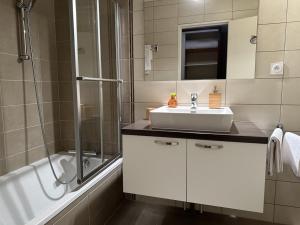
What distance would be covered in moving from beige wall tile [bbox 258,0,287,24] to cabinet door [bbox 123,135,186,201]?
109cm

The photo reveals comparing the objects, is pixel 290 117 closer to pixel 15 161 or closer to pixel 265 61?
pixel 265 61

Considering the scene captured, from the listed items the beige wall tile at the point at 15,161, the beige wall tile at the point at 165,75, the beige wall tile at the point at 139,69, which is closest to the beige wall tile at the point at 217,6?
the beige wall tile at the point at 165,75

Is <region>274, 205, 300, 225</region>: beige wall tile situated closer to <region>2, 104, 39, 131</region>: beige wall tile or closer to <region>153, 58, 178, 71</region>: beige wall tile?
<region>153, 58, 178, 71</region>: beige wall tile

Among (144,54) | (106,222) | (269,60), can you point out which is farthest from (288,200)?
(144,54)

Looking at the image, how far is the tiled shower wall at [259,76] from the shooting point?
1.57 metres

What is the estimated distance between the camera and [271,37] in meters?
1.59

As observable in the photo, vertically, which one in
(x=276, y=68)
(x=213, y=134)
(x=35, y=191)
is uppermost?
(x=276, y=68)

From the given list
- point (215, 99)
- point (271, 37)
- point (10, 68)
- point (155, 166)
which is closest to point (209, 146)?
point (155, 166)

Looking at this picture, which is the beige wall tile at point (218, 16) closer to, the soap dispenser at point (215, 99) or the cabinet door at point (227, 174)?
the soap dispenser at point (215, 99)

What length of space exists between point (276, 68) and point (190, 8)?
80cm

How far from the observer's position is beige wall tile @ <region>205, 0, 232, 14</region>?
166 cm

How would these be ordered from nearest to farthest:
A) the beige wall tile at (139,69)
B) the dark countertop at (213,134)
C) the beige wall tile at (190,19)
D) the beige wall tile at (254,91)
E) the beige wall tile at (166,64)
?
the dark countertop at (213,134) < the beige wall tile at (254,91) < the beige wall tile at (190,19) < the beige wall tile at (166,64) < the beige wall tile at (139,69)

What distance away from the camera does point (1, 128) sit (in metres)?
1.53

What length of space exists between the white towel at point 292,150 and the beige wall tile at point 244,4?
0.96 m
